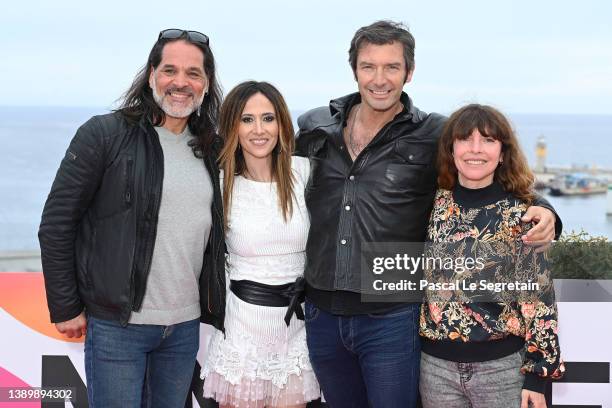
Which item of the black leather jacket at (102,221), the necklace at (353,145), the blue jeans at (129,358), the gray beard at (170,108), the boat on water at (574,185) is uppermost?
the gray beard at (170,108)

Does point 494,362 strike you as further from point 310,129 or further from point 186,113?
point 186,113

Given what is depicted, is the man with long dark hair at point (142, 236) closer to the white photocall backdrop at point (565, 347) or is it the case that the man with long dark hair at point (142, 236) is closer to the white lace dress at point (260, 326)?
the white lace dress at point (260, 326)

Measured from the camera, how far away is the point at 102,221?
85.9 inches

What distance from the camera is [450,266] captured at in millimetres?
2166

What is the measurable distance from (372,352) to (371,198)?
1.70ft

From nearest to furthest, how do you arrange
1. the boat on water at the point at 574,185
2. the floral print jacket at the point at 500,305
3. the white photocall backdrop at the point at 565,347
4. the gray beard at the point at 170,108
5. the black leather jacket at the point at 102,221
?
the floral print jacket at the point at 500,305 → the black leather jacket at the point at 102,221 → the gray beard at the point at 170,108 → the white photocall backdrop at the point at 565,347 → the boat on water at the point at 574,185

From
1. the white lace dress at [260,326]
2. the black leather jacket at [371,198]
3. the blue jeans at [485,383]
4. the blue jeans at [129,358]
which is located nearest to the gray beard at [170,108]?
the white lace dress at [260,326]

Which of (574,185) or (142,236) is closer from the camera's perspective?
(142,236)

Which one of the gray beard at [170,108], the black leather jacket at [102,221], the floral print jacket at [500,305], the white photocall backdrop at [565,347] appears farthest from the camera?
the white photocall backdrop at [565,347]

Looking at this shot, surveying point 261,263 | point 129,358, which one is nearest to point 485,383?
point 261,263

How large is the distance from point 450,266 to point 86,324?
47.1 inches

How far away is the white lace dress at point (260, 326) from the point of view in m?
2.32

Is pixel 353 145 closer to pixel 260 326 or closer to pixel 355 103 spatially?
pixel 355 103

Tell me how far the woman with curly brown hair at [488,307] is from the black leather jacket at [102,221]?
0.93 metres
